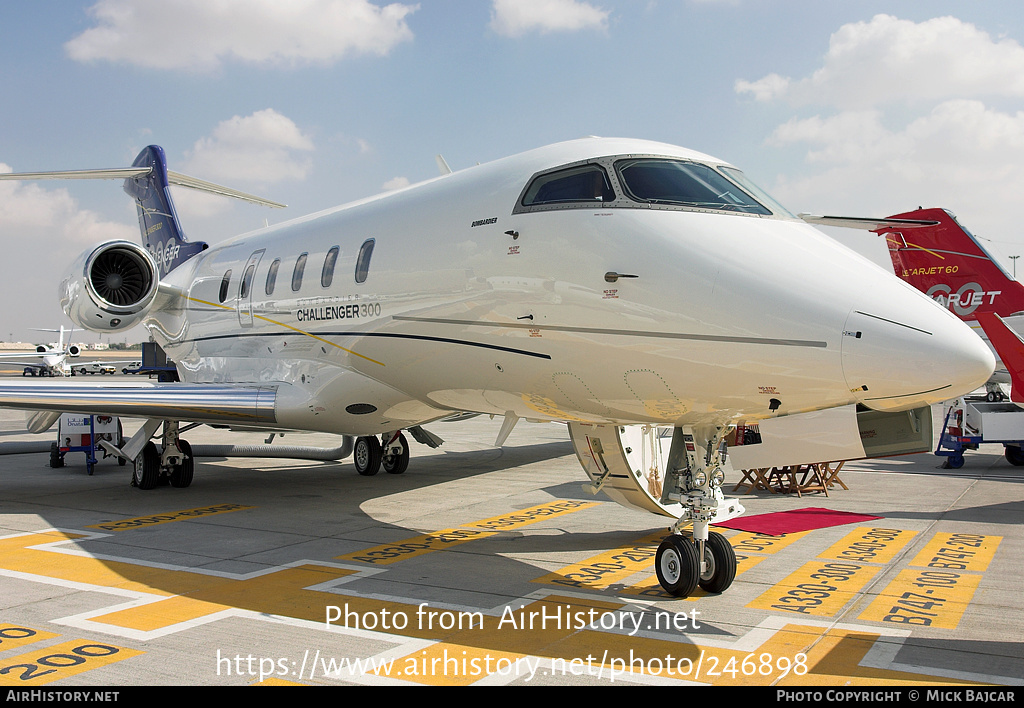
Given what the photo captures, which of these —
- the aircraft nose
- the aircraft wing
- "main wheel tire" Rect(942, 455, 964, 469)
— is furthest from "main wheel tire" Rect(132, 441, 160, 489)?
"main wheel tire" Rect(942, 455, 964, 469)

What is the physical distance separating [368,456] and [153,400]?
4255mm

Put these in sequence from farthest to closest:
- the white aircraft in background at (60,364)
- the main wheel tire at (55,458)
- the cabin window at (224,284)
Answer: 1. the white aircraft in background at (60,364)
2. the main wheel tire at (55,458)
3. the cabin window at (224,284)

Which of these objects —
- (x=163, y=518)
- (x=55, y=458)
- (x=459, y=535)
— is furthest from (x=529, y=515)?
(x=55, y=458)

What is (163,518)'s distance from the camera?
955 cm

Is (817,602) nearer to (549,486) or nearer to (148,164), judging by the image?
(549,486)

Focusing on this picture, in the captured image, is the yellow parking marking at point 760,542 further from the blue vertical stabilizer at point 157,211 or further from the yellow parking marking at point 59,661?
the blue vertical stabilizer at point 157,211

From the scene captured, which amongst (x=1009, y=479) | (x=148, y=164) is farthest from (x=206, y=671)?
(x=148, y=164)

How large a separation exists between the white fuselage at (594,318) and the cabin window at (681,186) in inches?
4.6

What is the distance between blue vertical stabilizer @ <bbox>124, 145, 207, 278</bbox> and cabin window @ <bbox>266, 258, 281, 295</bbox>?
604cm

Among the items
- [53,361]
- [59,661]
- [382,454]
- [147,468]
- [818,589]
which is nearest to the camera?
[59,661]

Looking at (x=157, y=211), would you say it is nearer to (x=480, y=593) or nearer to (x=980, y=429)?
(x=480, y=593)

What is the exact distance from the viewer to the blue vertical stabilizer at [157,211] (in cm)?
1576

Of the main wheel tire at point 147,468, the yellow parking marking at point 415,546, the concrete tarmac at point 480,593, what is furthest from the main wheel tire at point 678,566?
the main wheel tire at point 147,468

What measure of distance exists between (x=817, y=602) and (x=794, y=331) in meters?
2.36
